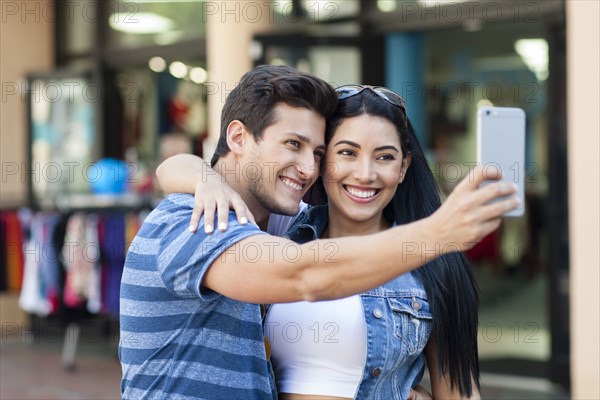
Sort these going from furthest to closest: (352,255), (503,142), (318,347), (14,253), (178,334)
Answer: (14,253), (318,347), (178,334), (352,255), (503,142)

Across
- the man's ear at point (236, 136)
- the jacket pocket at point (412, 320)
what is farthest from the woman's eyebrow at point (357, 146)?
the jacket pocket at point (412, 320)

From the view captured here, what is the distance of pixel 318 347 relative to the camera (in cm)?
235

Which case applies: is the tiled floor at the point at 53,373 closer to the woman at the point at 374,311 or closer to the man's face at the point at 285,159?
the woman at the point at 374,311

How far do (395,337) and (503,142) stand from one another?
83 cm

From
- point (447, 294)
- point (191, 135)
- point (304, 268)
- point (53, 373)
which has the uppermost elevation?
point (191, 135)

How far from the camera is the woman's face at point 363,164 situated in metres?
2.42

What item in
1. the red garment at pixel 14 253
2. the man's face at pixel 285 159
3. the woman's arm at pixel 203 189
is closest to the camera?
the woman's arm at pixel 203 189

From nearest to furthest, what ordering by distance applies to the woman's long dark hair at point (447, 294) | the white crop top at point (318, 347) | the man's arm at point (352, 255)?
the man's arm at point (352, 255)
the white crop top at point (318, 347)
the woman's long dark hair at point (447, 294)

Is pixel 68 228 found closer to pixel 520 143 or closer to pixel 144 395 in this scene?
pixel 144 395

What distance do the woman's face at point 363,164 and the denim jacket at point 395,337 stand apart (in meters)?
0.23

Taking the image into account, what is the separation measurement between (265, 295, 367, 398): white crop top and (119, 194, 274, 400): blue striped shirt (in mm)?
207

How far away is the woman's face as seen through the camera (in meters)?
2.42

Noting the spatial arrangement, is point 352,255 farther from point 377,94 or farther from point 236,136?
point 377,94

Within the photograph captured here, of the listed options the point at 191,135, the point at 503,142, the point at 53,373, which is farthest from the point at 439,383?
the point at 191,135
